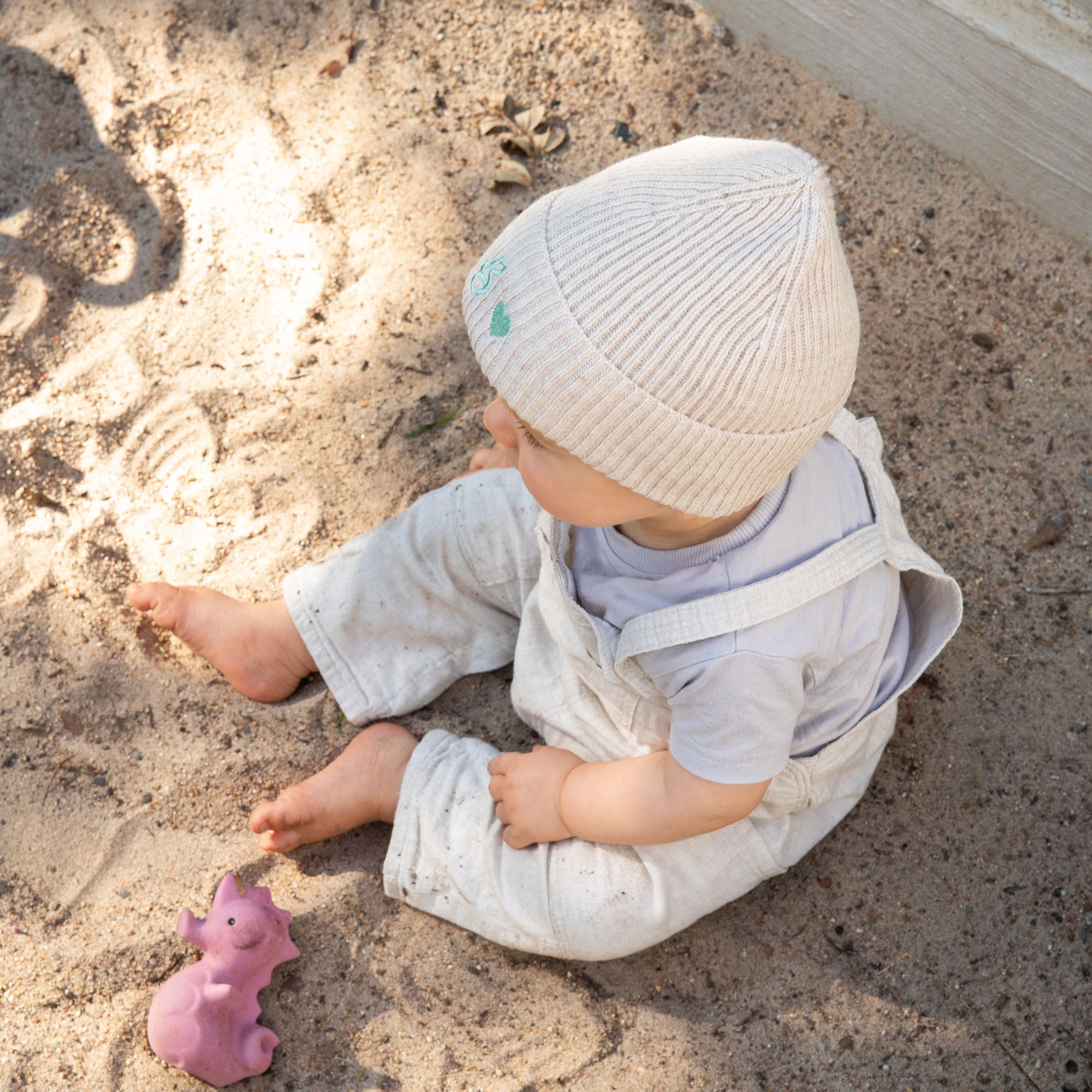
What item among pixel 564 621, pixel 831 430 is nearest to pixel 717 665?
pixel 564 621

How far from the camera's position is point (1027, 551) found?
1.89 meters

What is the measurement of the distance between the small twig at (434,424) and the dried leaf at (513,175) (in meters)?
0.51

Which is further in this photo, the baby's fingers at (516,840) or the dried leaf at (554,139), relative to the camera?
the dried leaf at (554,139)

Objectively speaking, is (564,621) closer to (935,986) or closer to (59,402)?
A: (935,986)

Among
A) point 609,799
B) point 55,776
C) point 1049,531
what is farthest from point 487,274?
point 1049,531

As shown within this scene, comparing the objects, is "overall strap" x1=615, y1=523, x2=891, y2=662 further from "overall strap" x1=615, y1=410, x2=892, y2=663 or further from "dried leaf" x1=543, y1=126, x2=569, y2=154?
"dried leaf" x1=543, y1=126, x2=569, y2=154

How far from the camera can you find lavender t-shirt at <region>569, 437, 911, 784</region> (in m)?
1.23

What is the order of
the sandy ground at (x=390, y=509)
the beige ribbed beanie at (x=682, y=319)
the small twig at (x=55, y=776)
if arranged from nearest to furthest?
the beige ribbed beanie at (x=682, y=319) → the sandy ground at (x=390, y=509) → the small twig at (x=55, y=776)

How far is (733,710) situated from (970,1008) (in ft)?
2.43

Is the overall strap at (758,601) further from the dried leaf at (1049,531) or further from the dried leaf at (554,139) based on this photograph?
the dried leaf at (554,139)

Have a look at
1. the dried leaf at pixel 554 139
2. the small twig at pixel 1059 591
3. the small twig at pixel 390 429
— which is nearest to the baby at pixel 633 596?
the small twig at pixel 390 429

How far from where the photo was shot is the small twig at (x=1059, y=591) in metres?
1.86

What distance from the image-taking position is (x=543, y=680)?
5.40 feet

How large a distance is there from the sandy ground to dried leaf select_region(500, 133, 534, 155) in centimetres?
7
